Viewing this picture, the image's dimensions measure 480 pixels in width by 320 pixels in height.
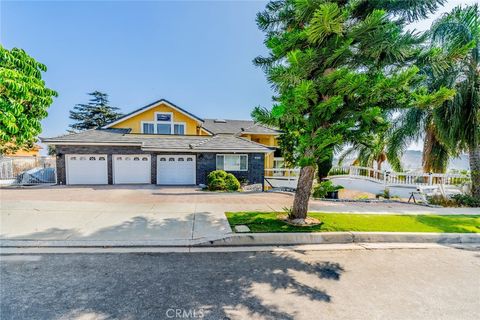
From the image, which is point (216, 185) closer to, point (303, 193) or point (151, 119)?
point (303, 193)

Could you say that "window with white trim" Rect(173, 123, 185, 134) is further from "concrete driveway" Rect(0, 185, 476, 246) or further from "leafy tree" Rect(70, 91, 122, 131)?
"leafy tree" Rect(70, 91, 122, 131)

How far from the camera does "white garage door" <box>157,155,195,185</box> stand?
52.5 feet

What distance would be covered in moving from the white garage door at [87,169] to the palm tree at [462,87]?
19207 mm

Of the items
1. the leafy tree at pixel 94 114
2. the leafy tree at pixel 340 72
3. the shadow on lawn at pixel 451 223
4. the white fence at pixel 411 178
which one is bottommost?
the shadow on lawn at pixel 451 223

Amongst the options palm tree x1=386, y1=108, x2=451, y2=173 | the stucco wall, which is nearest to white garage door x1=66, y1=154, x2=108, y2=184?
the stucco wall

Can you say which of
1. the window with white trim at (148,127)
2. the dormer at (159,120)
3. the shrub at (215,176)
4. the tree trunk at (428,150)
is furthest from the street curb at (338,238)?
the window with white trim at (148,127)

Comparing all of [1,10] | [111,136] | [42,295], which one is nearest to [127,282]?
[42,295]

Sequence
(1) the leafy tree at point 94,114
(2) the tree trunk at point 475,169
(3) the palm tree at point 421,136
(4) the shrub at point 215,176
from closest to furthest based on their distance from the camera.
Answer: (2) the tree trunk at point 475,169 < (3) the palm tree at point 421,136 < (4) the shrub at point 215,176 < (1) the leafy tree at point 94,114

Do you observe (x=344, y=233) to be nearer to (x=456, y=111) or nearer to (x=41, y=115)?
(x=41, y=115)

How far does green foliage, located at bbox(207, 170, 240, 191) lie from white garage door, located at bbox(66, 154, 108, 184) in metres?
7.42

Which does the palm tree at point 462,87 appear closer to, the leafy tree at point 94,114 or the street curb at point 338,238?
the street curb at point 338,238

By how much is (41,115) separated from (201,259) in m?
5.39

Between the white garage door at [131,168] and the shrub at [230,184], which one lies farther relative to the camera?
the white garage door at [131,168]

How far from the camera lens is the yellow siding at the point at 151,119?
19.3 meters
